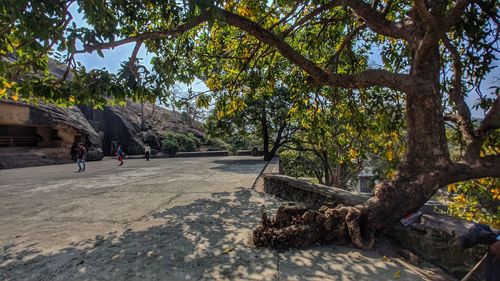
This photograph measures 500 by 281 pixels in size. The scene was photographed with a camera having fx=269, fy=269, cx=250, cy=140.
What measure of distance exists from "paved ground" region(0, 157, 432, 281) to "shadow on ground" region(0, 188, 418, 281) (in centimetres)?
1

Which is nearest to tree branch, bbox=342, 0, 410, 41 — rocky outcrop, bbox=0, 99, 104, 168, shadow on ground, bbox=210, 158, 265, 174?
shadow on ground, bbox=210, 158, 265, 174

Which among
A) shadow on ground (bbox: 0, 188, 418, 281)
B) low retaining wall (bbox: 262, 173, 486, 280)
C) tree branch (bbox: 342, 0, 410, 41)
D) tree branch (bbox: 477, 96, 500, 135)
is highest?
tree branch (bbox: 342, 0, 410, 41)

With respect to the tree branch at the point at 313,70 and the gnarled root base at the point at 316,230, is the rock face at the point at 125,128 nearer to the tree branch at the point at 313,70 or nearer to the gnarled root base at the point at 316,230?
the tree branch at the point at 313,70

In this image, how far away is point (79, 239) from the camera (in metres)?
3.80

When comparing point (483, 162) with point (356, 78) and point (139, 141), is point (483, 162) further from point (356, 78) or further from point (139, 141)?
point (139, 141)

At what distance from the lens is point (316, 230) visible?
3.59m

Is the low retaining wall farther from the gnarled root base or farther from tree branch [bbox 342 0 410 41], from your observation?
tree branch [bbox 342 0 410 41]

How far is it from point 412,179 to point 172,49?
5687mm

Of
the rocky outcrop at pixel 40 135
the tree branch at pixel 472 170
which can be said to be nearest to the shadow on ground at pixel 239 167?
the tree branch at pixel 472 170

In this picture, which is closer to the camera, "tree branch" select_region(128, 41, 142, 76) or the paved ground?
the paved ground

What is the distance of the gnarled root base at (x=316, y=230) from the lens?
11.4ft

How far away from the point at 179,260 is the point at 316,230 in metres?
1.78

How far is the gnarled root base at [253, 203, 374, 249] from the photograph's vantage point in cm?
346

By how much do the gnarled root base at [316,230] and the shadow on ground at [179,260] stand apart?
5.9 inches
